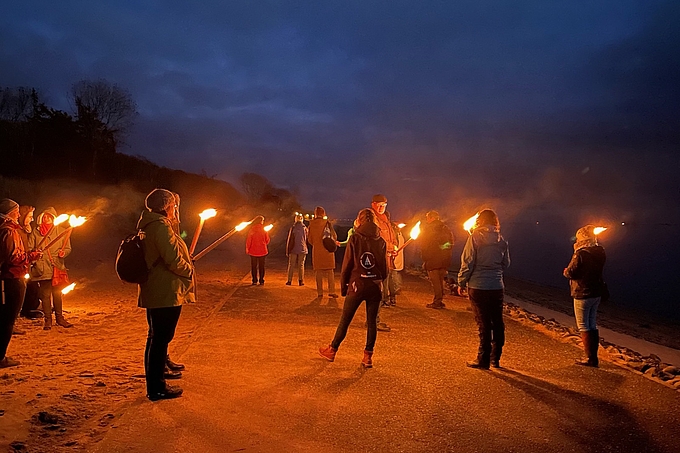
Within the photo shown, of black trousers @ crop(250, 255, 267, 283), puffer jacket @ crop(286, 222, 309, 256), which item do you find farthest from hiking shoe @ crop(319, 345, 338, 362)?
black trousers @ crop(250, 255, 267, 283)

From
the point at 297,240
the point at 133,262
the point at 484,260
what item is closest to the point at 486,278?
the point at 484,260

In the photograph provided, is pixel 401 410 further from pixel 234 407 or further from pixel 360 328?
pixel 360 328

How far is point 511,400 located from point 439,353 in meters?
1.99

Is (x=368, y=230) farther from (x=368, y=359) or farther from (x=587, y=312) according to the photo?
(x=587, y=312)

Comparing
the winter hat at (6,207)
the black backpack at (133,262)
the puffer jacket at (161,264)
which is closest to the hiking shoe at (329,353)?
the puffer jacket at (161,264)

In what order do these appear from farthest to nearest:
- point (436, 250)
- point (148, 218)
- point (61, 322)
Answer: point (436, 250) < point (61, 322) < point (148, 218)

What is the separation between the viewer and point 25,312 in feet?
30.6

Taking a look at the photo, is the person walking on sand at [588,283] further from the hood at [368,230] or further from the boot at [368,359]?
the boot at [368,359]

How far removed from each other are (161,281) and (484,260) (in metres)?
4.09

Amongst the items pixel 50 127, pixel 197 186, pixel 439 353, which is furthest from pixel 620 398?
pixel 197 186

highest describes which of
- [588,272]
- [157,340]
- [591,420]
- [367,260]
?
[367,260]

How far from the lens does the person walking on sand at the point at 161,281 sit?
486 cm

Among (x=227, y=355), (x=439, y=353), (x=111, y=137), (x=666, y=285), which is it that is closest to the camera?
(x=227, y=355)

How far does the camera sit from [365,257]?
646 centimetres
